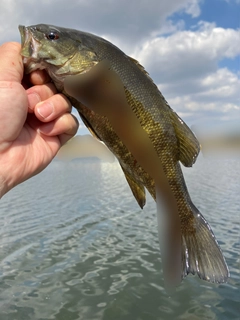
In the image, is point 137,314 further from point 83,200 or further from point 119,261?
point 83,200

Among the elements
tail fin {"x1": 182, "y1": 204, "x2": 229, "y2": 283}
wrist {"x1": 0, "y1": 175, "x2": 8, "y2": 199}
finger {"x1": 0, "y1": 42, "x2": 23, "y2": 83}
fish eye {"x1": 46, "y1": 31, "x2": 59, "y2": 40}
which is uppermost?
fish eye {"x1": 46, "y1": 31, "x2": 59, "y2": 40}

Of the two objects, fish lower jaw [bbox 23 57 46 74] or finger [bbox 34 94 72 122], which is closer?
fish lower jaw [bbox 23 57 46 74]

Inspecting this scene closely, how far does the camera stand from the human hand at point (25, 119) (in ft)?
9.01

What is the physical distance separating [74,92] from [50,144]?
0.82m

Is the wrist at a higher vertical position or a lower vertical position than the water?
higher

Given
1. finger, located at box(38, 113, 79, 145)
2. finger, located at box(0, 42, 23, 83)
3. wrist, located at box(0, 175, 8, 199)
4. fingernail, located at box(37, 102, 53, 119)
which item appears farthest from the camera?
finger, located at box(38, 113, 79, 145)

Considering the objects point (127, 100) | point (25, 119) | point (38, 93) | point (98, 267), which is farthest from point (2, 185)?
point (98, 267)

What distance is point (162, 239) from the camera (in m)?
3.07

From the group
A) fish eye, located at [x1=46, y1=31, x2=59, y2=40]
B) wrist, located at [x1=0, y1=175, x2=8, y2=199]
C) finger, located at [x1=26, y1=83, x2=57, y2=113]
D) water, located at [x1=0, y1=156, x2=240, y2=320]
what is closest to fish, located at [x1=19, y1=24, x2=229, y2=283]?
fish eye, located at [x1=46, y1=31, x2=59, y2=40]

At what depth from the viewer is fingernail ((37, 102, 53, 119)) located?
286cm

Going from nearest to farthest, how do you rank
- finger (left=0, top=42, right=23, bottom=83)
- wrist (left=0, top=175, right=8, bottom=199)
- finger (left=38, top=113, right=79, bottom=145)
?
1. finger (left=0, top=42, right=23, bottom=83)
2. wrist (left=0, top=175, right=8, bottom=199)
3. finger (left=38, top=113, right=79, bottom=145)

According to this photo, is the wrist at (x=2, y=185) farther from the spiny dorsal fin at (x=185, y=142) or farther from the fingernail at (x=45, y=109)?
the spiny dorsal fin at (x=185, y=142)

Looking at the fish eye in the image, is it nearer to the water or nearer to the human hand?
the human hand

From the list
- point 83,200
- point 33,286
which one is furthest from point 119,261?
point 83,200
